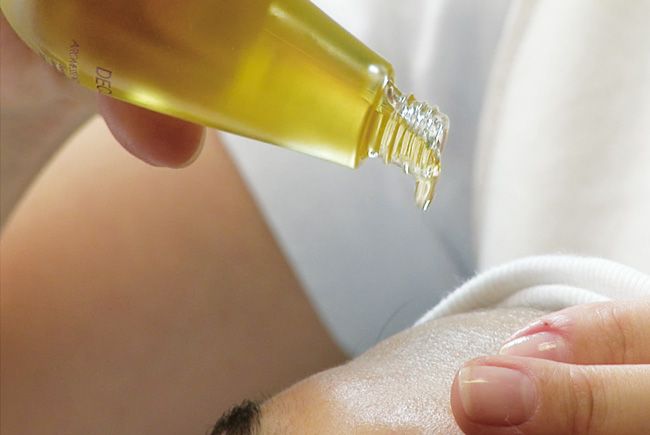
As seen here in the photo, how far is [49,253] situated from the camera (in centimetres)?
98

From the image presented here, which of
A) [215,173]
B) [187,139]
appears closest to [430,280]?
[215,173]

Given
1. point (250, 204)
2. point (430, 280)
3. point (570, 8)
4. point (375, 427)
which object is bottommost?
point (375, 427)

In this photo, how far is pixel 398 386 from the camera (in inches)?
21.2

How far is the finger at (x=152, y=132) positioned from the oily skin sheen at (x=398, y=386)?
0.72 ft

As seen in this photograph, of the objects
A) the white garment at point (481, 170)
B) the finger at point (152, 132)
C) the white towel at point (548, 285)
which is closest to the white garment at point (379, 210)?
the white garment at point (481, 170)

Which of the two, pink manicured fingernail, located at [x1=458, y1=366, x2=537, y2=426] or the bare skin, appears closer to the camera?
pink manicured fingernail, located at [x1=458, y1=366, x2=537, y2=426]

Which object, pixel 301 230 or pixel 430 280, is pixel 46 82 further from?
pixel 430 280

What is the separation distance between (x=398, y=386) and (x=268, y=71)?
0.23 meters

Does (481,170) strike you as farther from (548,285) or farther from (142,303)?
(142,303)

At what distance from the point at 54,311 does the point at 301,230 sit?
0.32 meters

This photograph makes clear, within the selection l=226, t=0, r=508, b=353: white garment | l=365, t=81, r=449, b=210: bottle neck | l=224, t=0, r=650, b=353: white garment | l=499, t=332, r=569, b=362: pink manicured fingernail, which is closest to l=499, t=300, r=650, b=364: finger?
l=499, t=332, r=569, b=362: pink manicured fingernail

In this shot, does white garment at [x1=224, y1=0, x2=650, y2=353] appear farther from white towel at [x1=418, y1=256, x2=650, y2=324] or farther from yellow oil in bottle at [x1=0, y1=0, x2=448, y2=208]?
yellow oil in bottle at [x1=0, y1=0, x2=448, y2=208]

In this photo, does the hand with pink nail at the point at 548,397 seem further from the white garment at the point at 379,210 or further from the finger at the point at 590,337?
the white garment at the point at 379,210

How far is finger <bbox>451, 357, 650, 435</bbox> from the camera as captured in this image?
428 millimetres
